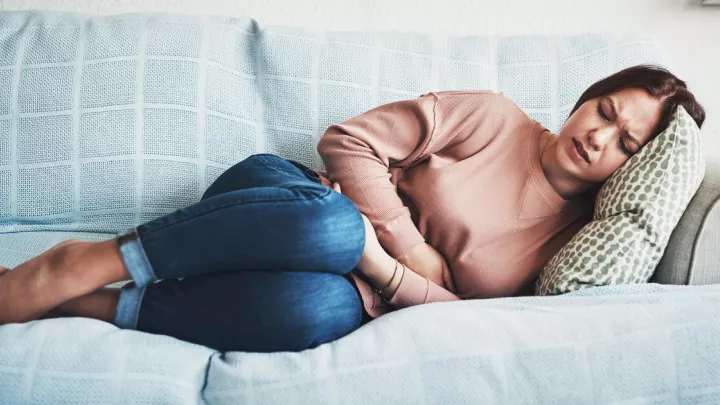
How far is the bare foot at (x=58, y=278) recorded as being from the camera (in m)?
0.89

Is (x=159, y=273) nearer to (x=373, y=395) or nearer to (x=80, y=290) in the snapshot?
(x=80, y=290)

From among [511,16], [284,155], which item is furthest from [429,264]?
[511,16]

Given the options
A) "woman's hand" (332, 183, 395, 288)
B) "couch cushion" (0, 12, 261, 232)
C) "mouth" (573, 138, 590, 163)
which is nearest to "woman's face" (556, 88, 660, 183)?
"mouth" (573, 138, 590, 163)

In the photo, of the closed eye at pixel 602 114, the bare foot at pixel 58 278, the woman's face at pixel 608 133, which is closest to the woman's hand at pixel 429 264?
the woman's face at pixel 608 133

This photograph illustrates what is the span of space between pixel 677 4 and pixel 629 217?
1.00 m

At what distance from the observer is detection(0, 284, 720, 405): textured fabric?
0.83 meters

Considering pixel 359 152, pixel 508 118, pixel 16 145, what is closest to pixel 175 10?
pixel 16 145

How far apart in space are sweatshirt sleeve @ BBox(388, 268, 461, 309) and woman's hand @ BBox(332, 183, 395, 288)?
0.03m

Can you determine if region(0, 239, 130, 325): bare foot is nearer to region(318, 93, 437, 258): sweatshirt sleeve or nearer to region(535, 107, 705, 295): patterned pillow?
region(318, 93, 437, 258): sweatshirt sleeve

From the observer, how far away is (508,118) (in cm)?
126

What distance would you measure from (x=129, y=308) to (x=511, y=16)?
52.6 inches

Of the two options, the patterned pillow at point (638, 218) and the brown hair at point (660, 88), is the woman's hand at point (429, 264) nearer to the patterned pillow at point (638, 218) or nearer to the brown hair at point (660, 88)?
the patterned pillow at point (638, 218)

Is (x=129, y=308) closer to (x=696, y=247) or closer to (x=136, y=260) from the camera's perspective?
(x=136, y=260)

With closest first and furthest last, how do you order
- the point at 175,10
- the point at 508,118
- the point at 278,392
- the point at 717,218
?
1. the point at 278,392
2. the point at 717,218
3. the point at 508,118
4. the point at 175,10
